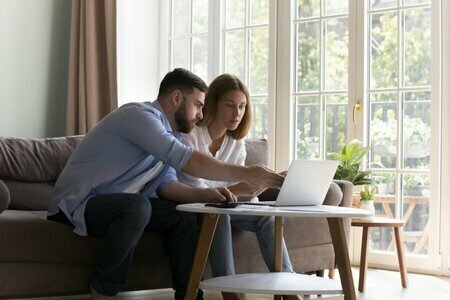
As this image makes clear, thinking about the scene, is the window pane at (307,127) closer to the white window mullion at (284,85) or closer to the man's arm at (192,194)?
the white window mullion at (284,85)

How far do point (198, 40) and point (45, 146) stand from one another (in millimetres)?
2243

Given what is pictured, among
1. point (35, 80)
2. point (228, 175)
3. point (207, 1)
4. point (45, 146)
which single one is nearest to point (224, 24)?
point (207, 1)

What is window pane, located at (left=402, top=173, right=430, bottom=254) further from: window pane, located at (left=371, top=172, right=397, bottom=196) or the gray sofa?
the gray sofa

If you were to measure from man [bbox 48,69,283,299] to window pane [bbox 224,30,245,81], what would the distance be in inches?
88.4

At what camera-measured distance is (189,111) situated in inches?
115

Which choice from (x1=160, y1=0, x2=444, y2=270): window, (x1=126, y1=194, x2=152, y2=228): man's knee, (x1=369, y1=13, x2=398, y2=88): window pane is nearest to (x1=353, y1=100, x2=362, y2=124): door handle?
(x1=160, y1=0, x2=444, y2=270): window

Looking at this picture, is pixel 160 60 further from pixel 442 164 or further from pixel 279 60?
pixel 442 164

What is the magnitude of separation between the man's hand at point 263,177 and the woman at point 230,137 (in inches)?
15.5

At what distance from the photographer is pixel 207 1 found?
5.38m

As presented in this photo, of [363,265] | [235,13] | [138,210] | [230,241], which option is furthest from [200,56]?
[138,210]

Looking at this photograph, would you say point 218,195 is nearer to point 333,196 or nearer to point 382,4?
point 333,196

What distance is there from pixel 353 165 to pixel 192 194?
1.52m

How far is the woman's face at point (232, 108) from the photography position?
10.2 ft

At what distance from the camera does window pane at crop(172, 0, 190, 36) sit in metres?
5.50
